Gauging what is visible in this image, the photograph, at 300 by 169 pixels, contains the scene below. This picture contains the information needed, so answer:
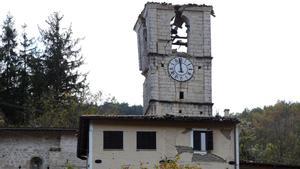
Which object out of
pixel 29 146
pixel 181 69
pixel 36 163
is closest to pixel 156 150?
pixel 29 146

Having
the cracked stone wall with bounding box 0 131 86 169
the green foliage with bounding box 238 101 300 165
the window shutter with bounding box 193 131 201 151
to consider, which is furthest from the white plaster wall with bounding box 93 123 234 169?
the green foliage with bounding box 238 101 300 165

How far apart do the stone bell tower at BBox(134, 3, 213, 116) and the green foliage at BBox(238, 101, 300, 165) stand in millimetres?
10875

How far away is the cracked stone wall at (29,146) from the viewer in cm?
3881

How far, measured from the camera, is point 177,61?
43188 mm

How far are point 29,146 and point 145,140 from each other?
11.7 metres

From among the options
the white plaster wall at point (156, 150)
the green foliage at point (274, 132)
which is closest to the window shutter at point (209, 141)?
the white plaster wall at point (156, 150)

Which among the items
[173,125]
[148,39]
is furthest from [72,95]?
[173,125]

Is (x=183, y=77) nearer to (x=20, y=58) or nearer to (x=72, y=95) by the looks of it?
(x=72, y=95)

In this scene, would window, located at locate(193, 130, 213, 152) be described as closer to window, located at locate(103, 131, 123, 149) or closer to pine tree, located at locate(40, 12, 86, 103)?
window, located at locate(103, 131, 123, 149)

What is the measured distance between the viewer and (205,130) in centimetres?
3017

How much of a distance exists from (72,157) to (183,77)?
889cm

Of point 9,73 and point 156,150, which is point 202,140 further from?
point 9,73

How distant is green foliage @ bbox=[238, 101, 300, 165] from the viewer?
55.0 meters

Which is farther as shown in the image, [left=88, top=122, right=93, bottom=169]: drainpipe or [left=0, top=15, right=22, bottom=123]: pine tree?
[left=0, top=15, right=22, bottom=123]: pine tree
